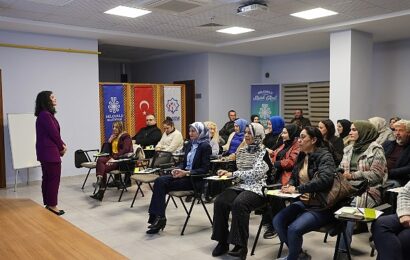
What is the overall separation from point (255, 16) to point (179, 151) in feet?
8.15

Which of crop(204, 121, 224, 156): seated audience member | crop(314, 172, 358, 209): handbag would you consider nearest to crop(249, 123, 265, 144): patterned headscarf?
crop(314, 172, 358, 209): handbag

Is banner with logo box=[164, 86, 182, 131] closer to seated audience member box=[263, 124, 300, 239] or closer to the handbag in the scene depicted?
seated audience member box=[263, 124, 300, 239]

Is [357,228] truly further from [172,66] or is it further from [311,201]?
[172,66]

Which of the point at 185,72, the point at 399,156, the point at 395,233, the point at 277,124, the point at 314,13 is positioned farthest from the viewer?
the point at 185,72

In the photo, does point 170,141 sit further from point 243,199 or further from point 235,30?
point 243,199

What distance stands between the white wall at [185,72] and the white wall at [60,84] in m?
3.10

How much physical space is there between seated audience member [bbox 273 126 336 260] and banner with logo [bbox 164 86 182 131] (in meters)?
6.04

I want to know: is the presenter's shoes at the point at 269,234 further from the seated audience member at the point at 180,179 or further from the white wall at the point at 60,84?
the white wall at the point at 60,84

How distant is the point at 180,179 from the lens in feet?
13.5

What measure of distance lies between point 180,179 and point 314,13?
3.57m

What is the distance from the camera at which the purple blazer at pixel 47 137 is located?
402 centimetres

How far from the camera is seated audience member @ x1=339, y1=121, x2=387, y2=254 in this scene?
3.45 meters

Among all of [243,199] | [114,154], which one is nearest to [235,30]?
[114,154]

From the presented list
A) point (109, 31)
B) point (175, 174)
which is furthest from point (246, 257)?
point (109, 31)
